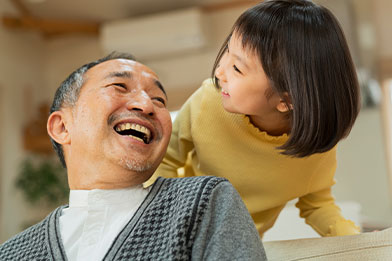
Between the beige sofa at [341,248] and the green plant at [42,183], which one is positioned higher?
the beige sofa at [341,248]

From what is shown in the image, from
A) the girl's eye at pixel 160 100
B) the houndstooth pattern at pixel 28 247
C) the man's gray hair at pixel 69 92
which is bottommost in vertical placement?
the houndstooth pattern at pixel 28 247

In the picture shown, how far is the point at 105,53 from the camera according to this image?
5922 millimetres

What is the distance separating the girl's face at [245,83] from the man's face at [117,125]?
19 cm

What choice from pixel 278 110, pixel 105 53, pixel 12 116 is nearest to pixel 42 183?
pixel 12 116

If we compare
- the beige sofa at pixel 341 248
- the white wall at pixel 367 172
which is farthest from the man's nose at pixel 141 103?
the white wall at pixel 367 172

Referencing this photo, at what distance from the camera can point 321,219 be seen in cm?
152

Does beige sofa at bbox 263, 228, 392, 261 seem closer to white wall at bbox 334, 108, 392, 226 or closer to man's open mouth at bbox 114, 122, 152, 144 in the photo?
man's open mouth at bbox 114, 122, 152, 144

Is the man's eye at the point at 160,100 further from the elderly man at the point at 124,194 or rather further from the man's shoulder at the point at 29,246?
the man's shoulder at the point at 29,246

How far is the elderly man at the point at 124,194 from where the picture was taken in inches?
40.5

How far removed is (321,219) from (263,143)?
323mm

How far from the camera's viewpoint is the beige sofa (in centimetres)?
114

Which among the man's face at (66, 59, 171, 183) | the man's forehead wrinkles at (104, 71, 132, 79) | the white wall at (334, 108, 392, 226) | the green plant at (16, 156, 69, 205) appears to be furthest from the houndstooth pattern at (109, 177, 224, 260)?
the green plant at (16, 156, 69, 205)

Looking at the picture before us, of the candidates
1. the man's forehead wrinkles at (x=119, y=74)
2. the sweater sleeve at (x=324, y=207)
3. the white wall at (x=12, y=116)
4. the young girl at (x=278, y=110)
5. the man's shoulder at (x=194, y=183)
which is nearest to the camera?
the man's shoulder at (x=194, y=183)

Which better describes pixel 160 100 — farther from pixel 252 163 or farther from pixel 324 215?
pixel 324 215
